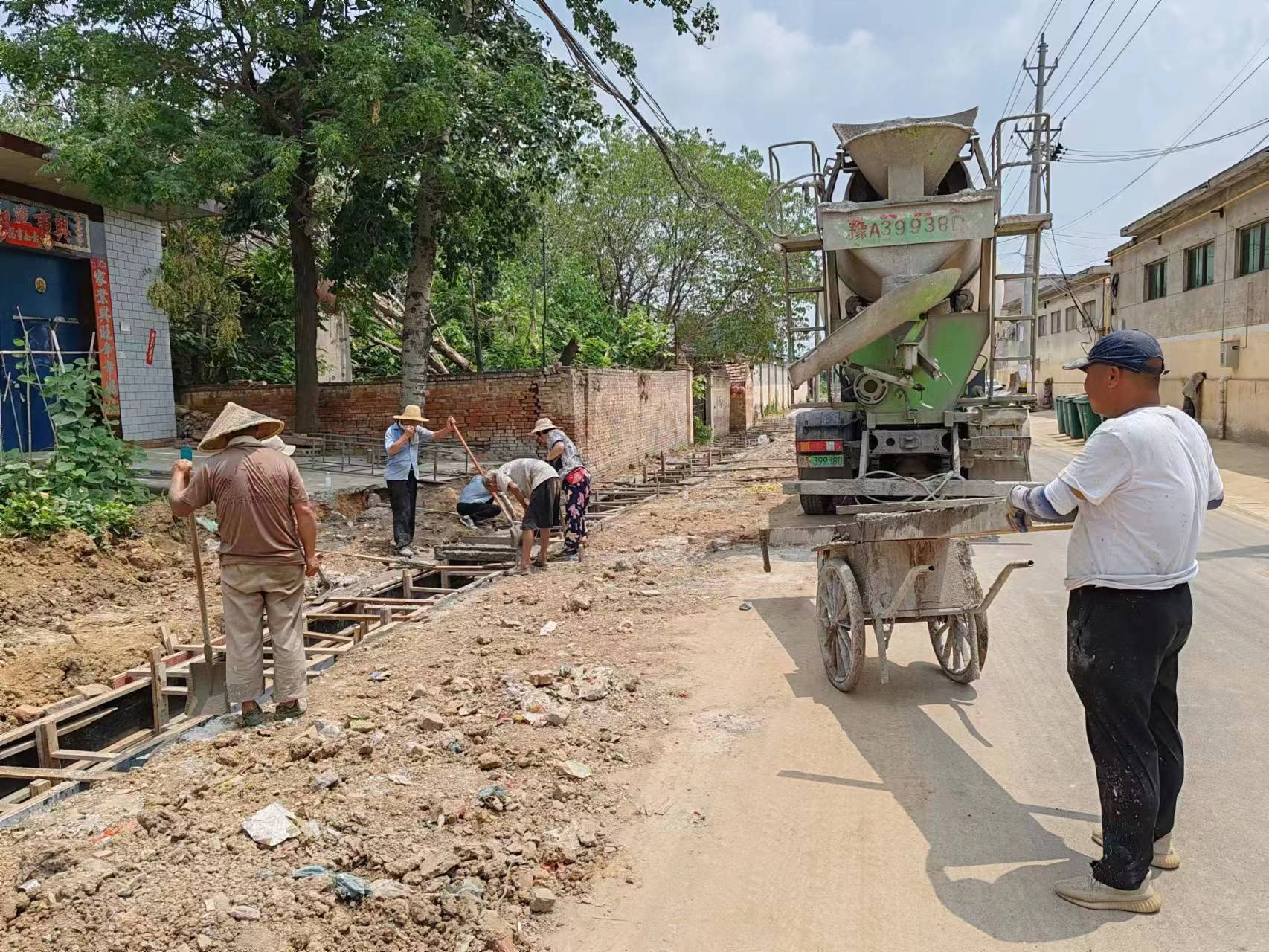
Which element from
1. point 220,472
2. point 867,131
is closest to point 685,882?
point 220,472

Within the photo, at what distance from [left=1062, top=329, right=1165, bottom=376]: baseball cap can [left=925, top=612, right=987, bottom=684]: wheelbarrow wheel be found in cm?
215

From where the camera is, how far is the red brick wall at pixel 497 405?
48.9ft

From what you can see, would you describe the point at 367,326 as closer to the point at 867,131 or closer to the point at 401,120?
the point at 401,120

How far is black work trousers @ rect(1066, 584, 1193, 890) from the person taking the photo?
289 centimetres

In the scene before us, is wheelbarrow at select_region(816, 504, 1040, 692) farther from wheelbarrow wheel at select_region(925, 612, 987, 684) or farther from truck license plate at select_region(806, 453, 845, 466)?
truck license plate at select_region(806, 453, 845, 466)

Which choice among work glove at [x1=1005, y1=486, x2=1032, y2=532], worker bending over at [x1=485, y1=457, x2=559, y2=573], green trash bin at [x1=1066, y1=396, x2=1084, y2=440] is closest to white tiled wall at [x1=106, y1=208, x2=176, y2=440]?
worker bending over at [x1=485, y1=457, x2=559, y2=573]

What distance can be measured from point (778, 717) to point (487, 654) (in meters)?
2.04

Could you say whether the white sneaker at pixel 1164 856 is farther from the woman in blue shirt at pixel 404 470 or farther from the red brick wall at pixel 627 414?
the red brick wall at pixel 627 414

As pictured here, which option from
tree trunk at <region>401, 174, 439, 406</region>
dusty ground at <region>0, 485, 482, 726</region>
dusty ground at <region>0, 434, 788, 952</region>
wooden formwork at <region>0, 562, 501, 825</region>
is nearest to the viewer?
dusty ground at <region>0, 434, 788, 952</region>

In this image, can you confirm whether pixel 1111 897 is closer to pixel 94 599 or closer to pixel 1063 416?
pixel 94 599

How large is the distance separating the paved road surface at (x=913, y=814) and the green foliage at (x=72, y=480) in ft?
20.1

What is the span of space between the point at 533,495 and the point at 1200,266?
68.6 feet

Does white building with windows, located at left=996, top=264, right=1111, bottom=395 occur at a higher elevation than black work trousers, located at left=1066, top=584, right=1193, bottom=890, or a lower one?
higher

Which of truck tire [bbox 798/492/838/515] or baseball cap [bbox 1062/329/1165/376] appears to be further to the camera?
→ truck tire [bbox 798/492/838/515]
